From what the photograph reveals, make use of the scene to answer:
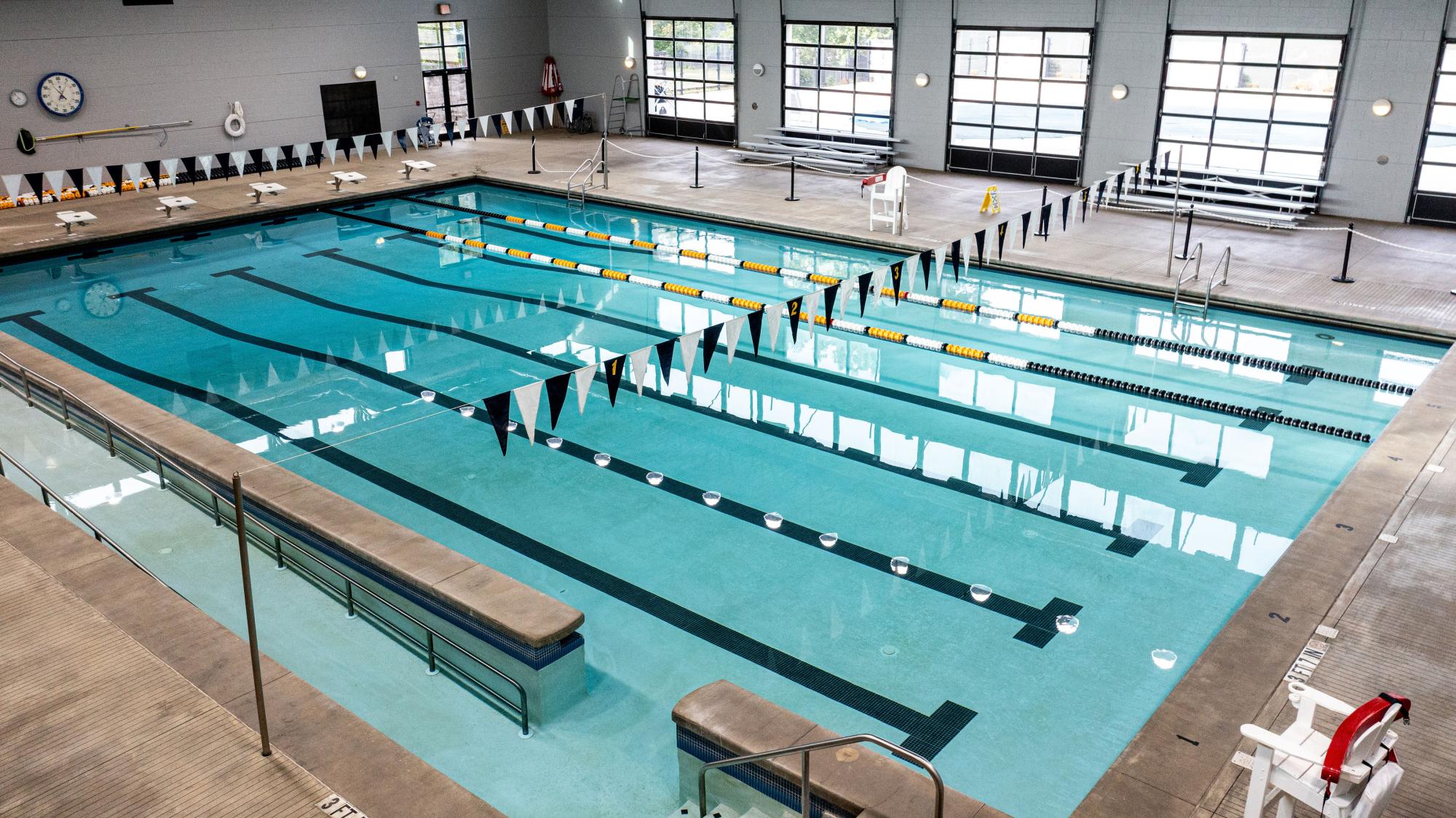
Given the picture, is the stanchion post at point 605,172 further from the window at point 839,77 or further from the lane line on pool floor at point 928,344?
the window at point 839,77

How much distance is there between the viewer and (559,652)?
5.09m

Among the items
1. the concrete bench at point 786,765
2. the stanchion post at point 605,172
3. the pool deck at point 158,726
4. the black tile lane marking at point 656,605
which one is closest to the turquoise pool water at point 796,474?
the black tile lane marking at point 656,605

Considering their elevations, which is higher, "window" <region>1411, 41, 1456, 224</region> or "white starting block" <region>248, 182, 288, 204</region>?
"window" <region>1411, 41, 1456, 224</region>

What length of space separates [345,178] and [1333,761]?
16.2 metres

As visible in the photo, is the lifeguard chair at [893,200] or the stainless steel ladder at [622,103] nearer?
the lifeguard chair at [893,200]

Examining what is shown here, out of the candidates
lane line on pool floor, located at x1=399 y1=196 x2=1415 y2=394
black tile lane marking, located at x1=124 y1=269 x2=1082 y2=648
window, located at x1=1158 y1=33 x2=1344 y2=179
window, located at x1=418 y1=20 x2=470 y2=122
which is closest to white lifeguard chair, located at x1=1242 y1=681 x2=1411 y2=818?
black tile lane marking, located at x1=124 y1=269 x2=1082 y2=648

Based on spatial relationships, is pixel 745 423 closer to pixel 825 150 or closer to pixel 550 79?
pixel 825 150

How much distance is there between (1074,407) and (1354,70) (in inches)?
318

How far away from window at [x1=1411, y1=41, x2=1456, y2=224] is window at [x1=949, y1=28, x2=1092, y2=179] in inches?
173

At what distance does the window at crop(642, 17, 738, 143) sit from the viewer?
19828 millimetres

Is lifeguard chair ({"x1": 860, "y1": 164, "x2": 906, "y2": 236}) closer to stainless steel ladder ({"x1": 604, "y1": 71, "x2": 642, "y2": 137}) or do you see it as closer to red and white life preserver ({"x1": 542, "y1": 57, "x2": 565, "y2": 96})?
stainless steel ladder ({"x1": 604, "y1": 71, "x2": 642, "y2": 137})

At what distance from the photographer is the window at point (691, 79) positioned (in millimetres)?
19828

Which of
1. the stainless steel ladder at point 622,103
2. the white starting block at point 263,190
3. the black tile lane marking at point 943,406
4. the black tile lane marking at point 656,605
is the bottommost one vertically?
the black tile lane marking at point 656,605

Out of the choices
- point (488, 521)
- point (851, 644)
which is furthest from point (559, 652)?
point (488, 521)
